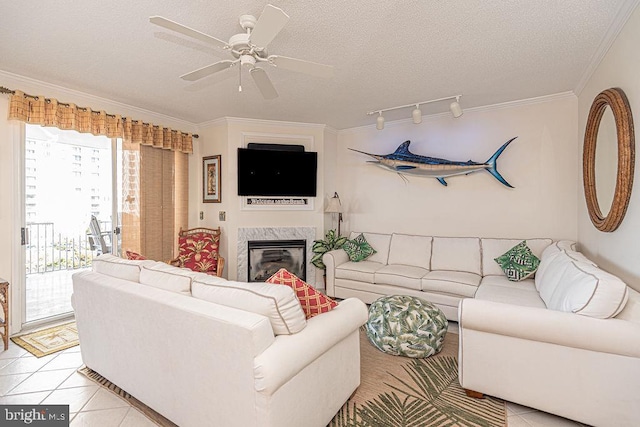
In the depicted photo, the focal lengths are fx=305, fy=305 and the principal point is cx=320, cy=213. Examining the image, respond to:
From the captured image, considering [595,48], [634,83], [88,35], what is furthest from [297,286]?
[595,48]

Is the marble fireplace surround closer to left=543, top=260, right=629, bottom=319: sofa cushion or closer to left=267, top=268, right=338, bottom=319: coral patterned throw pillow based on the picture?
left=267, top=268, right=338, bottom=319: coral patterned throw pillow

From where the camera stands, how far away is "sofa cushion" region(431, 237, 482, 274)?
3.57 m

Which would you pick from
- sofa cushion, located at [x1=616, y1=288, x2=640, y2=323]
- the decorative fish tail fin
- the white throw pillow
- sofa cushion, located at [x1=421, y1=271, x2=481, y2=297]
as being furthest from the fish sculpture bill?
sofa cushion, located at [x1=616, y1=288, x2=640, y2=323]

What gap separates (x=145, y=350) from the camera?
174 cm

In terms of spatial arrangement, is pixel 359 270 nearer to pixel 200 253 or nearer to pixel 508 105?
pixel 200 253

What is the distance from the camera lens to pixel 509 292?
107 inches

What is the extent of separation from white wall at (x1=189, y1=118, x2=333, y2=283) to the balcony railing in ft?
5.53

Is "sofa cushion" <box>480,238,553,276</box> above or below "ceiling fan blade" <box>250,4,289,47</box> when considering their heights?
below

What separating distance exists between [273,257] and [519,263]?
3.06m

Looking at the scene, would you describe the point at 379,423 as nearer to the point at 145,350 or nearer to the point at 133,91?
the point at 145,350

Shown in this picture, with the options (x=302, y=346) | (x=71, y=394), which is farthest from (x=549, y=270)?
(x=71, y=394)

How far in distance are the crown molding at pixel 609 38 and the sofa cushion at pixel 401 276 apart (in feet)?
8.08

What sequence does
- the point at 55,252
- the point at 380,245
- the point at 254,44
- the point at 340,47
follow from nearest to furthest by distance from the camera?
the point at 254,44
the point at 340,47
the point at 380,245
the point at 55,252

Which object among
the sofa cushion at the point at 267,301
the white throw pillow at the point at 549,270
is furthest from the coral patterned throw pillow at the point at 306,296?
the white throw pillow at the point at 549,270
